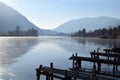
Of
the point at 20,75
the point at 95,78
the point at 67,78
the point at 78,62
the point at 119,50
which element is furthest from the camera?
the point at 119,50

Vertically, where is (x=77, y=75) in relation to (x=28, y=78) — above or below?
above

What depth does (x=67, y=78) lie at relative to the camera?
26672mm

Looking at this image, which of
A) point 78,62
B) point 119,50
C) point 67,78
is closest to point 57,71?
point 67,78

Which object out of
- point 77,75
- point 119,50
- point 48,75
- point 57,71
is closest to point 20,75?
point 48,75

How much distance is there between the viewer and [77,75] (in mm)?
25453

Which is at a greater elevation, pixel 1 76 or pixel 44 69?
pixel 44 69

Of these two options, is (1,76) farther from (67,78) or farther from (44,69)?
(67,78)

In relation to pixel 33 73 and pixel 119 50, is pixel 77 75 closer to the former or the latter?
pixel 33 73

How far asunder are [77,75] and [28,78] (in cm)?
1216

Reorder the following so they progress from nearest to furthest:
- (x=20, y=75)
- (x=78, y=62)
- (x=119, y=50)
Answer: (x=20, y=75)
(x=78, y=62)
(x=119, y=50)

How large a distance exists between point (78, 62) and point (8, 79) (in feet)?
50.9

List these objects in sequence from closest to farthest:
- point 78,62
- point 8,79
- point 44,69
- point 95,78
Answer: point 95,78 → point 44,69 → point 8,79 → point 78,62

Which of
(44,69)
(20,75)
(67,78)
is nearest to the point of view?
(67,78)

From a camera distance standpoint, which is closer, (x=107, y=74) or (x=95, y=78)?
(x=95, y=78)
